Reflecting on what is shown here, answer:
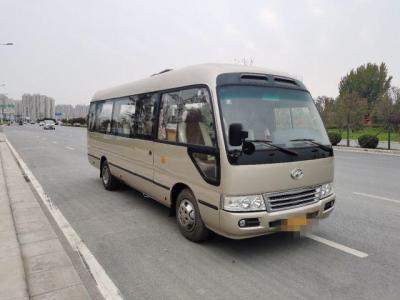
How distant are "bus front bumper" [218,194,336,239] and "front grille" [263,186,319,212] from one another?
0.23ft

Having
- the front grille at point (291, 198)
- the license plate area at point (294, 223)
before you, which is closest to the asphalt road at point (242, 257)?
the license plate area at point (294, 223)

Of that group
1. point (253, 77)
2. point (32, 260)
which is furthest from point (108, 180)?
point (253, 77)

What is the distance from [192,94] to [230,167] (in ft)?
4.53

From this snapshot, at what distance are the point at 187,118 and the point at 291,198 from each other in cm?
181

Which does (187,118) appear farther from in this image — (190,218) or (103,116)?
(103,116)

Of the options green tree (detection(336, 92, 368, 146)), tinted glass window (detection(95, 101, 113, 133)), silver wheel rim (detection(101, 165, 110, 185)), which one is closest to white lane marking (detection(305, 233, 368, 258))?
silver wheel rim (detection(101, 165, 110, 185))

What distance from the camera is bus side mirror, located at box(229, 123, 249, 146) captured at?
4.02 metres

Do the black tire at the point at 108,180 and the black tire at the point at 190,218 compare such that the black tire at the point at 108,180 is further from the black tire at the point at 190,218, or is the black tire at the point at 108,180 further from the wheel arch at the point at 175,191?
the black tire at the point at 190,218

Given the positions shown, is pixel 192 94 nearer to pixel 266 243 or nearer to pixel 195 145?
pixel 195 145

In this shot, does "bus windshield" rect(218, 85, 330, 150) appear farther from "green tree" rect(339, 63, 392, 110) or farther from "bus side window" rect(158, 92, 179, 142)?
"green tree" rect(339, 63, 392, 110)

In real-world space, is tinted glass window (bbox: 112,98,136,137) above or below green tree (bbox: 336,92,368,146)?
below

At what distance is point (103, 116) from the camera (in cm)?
894

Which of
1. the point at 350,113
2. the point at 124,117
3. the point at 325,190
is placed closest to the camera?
the point at 325,190

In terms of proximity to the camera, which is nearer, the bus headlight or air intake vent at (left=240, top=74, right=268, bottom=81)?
the bus headlight
